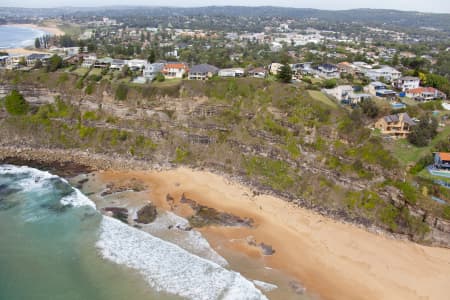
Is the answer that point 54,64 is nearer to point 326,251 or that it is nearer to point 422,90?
point 326,251

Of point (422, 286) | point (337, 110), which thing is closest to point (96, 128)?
point (337, 110)

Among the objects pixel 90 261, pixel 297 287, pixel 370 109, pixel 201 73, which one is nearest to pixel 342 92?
pixel 370 109

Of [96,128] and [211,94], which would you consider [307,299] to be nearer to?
[211,94]

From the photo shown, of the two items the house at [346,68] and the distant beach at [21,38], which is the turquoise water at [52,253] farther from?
the distant beach at [21,38]

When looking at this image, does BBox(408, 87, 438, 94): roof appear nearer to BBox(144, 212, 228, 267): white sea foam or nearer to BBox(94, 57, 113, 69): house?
BBox(144, 212, 228, 267): white sea foam

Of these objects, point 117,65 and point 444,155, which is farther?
point 117,65

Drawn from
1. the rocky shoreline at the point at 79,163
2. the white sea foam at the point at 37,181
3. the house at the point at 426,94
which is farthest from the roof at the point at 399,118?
the white sea foam at the point at 37,181
